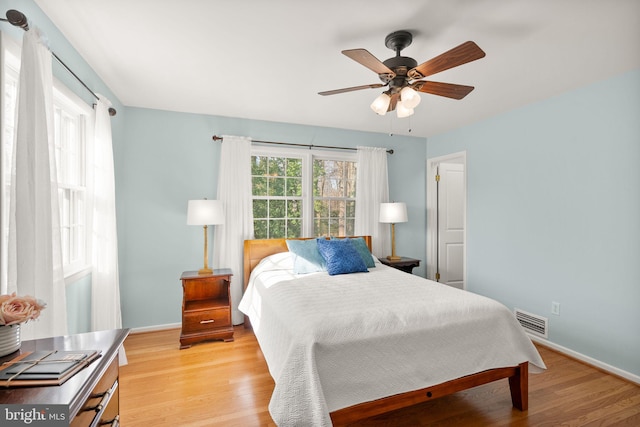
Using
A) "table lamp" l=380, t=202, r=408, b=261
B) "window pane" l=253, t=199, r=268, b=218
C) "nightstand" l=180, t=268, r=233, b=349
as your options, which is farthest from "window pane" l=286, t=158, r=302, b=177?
"nightstand" l=180, t=268, r=233, b=349

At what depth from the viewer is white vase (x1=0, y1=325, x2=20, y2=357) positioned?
108 cm

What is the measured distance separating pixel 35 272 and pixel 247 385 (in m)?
1.59

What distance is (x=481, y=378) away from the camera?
6.39ft

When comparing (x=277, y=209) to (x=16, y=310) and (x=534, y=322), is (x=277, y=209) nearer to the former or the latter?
(x=16, y=310)

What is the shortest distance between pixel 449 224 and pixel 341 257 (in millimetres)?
2383

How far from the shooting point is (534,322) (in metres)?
3.20

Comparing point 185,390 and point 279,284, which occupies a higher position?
point 279,284

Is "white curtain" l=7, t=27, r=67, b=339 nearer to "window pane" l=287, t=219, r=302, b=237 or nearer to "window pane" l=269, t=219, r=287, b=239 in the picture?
"window pane" l=269, t=219, r=287, b=239

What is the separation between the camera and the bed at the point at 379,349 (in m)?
1.58

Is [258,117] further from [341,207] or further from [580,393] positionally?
[580,393]

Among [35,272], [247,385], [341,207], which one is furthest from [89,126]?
[341,207]

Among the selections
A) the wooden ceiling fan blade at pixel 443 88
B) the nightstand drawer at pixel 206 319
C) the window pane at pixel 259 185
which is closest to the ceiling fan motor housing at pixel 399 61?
the wooden ceiling fan blade at pixel 443 88

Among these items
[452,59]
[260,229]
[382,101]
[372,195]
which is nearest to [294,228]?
[260,229]

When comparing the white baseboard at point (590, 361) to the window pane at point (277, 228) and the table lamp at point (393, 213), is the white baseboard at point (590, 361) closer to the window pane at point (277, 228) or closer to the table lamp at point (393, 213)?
the table lamp at point (393, 213)
